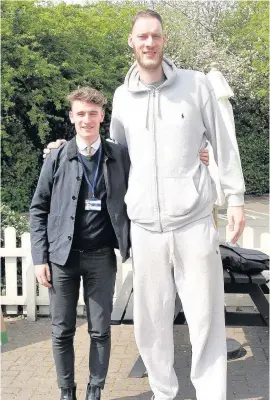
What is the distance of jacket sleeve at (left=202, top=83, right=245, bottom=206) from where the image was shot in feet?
9.12

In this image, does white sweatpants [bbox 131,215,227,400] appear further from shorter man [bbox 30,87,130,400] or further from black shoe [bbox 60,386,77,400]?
black shoe [bbox 60,386,77,400]

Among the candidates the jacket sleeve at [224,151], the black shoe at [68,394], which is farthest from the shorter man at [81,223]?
the jacket sleeve at [224,151]

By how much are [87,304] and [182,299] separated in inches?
23.7

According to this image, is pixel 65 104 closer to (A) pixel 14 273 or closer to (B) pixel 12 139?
(B) pixel 12 139

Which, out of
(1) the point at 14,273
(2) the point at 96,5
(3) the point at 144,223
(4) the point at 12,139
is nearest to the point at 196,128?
(3) the point at 144,223

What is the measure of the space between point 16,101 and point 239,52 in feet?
31.9

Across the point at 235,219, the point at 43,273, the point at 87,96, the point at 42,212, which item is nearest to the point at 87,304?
the point at 43,273

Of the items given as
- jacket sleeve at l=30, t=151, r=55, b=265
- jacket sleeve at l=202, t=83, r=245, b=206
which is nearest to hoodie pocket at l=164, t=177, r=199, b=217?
jacket sleeve at l=202, t=83, r=245, b=206

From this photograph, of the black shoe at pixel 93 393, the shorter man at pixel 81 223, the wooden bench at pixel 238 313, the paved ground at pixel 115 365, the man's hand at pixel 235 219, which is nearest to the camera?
the man's hand at pixel 235 219

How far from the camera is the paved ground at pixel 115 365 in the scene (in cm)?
345

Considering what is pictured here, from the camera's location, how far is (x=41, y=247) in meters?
3.00

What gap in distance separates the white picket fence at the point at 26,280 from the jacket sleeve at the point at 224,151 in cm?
225

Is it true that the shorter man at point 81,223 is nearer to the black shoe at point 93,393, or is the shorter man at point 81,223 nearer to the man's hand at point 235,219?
the black shoe at point 93,393

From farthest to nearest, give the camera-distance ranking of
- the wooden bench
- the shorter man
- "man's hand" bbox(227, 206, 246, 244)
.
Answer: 1. the wooden bench
2. the shorter man
3. "man's hand" bbox(227, 206, 246, 244)
